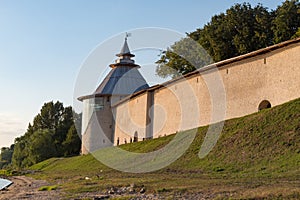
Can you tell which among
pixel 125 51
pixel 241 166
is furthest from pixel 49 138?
pixel 241 166

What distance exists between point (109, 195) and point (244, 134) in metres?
7.69

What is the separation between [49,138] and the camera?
1799 inches

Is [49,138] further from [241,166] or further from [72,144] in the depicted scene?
[241,166]

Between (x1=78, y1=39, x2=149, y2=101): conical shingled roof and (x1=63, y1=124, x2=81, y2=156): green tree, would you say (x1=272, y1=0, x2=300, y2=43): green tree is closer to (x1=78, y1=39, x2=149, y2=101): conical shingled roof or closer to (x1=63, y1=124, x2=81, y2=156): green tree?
(x1=78, y1=39, x2=149, y2=101): conical shingled roof

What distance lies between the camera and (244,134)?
53.1 ft

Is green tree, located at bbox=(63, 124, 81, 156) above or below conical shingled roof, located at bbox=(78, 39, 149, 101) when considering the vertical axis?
below

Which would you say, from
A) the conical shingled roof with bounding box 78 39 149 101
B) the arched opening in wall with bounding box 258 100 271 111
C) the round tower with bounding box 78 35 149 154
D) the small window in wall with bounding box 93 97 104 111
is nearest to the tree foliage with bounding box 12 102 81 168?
the round tower with bounding box 78 35 149 154

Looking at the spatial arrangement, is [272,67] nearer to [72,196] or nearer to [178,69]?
[72,196]

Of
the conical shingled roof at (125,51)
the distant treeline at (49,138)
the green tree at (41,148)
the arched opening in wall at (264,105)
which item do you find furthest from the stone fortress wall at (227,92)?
the distant treeline at (49,138)

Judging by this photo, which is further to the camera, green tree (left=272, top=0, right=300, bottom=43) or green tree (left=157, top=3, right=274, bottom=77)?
green tree (left=157, top=3, right=274, bottom=77)

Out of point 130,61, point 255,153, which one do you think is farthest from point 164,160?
point 130,61

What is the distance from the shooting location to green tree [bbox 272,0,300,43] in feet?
93.5

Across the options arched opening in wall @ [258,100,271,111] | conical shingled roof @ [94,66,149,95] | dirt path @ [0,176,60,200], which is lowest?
dirt path @ [0,176,60,200]

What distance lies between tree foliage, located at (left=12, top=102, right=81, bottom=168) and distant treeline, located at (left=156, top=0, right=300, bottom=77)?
14.7 m
